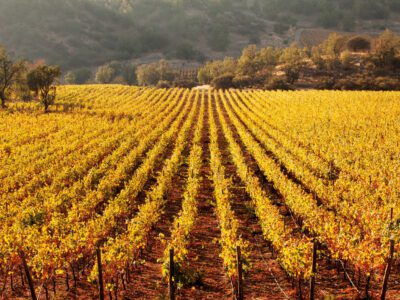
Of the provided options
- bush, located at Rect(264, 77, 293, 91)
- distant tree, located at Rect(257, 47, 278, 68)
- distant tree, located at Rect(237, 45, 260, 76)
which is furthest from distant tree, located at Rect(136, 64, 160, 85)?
bush, located at Rect(264, 77, 293, 91)

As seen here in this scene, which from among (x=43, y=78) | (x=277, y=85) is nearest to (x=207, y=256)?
(x=43, y=78)

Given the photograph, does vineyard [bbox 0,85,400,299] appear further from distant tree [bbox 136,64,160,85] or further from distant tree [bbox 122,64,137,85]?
distant tree [bbox 122,64,137,85]

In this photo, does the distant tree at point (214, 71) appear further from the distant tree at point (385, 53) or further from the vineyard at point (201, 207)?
the vineyard at point (201, 207)

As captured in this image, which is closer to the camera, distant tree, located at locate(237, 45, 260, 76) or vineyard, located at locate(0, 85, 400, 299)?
vineyard, located at locate(0, 85, 400, 299)

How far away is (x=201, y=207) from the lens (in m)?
18.7

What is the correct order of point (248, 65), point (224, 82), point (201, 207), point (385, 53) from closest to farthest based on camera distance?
point (201, 207)
point (385, 53)
point (224, 82)
point (248, 65)

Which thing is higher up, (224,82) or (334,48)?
(334,48)

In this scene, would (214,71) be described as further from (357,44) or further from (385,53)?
(385,53)

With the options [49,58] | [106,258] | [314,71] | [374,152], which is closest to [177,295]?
[106,258]

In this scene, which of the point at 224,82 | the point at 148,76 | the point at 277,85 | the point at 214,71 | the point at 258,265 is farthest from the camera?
the point at 148,76

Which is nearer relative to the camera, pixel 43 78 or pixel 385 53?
pixel 43 78

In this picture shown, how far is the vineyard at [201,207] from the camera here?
11000 millimetres

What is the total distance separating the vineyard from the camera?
11.0 metres

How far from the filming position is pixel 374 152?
78.3 feet
